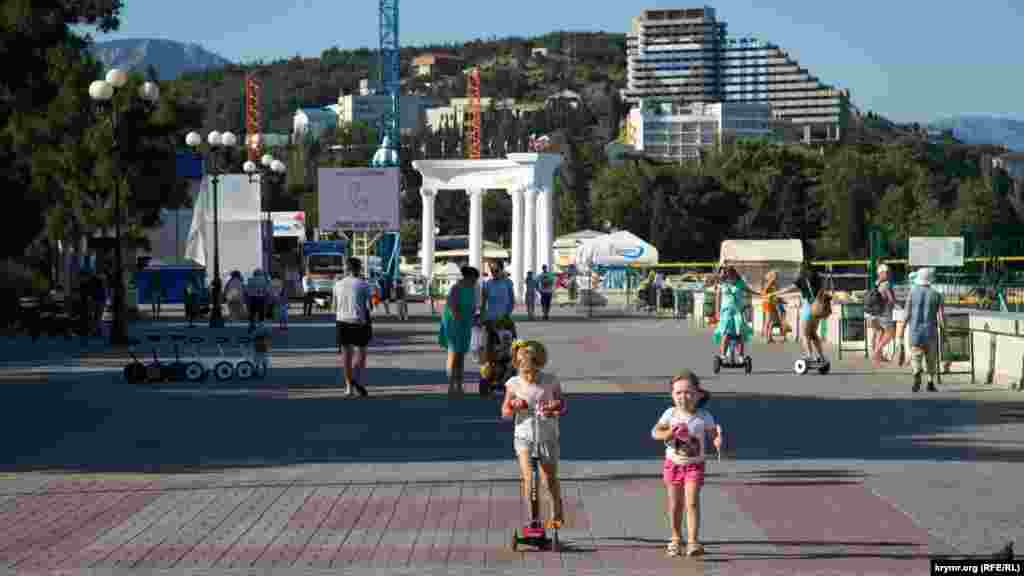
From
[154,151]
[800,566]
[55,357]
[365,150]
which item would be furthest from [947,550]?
[365,150]

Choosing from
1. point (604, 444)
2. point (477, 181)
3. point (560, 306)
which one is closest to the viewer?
point (604, 444)

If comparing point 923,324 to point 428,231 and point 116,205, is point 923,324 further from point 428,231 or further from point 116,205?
point 428,231

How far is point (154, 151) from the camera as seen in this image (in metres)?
61.7

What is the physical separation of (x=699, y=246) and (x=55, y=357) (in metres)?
101

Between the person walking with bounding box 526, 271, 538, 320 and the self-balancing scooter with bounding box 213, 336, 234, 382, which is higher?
the person walking with bounding box 526, 271, 538, 320

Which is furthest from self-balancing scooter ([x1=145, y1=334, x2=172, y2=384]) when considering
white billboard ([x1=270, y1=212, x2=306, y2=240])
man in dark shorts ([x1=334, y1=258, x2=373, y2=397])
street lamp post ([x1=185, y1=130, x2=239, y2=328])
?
white billboard ([x1=270, y1=212, x2=306, y2=240])

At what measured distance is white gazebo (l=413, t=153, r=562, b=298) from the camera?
254ft

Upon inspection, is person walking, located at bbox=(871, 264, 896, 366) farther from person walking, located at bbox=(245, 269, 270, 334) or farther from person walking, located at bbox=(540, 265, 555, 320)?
person walking, located at bbox=(540, 265, 555, 320)

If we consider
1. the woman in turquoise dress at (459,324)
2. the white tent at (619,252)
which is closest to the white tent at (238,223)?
the white tent at (619,252)

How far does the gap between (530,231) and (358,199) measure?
18.0 meters

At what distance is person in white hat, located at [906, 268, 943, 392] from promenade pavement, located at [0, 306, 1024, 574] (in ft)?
1.73

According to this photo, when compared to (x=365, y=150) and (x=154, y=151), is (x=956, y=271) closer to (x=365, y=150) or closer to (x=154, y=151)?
(x=154, y=151)

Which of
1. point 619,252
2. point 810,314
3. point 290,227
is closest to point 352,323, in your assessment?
point 810,314

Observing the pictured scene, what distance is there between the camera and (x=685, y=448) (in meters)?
10.2
